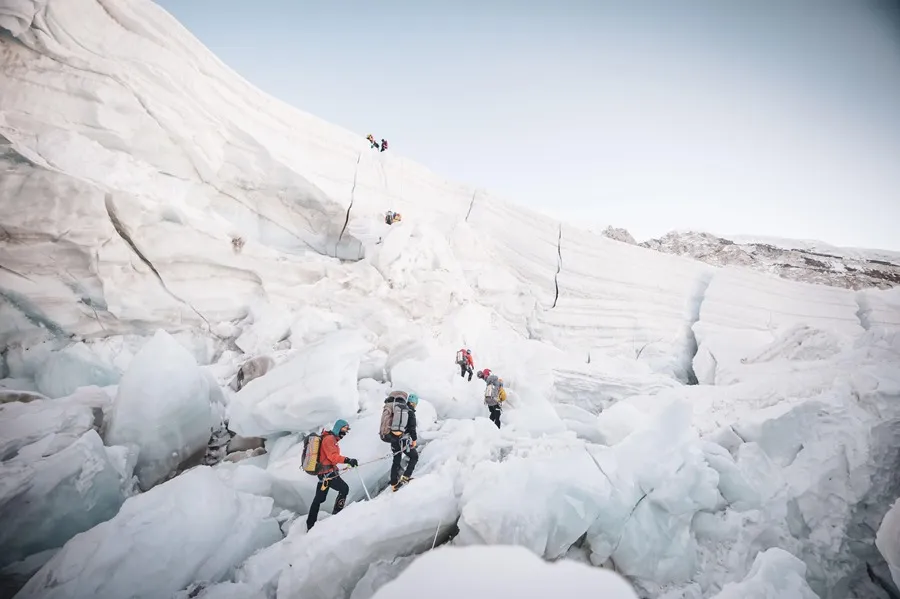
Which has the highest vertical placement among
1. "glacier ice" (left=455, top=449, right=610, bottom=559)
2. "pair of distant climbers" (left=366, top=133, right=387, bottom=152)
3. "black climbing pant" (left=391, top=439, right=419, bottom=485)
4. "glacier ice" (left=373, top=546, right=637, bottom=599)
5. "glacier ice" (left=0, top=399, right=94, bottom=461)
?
"pair of distant climbers" (left=366, top=133, right=387, bottom=152)

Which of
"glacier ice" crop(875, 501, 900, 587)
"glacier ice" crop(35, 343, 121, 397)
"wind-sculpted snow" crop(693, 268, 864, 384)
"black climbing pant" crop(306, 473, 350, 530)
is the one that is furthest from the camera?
"wind-sculpted snow" crop(693, 268, 864, 384)

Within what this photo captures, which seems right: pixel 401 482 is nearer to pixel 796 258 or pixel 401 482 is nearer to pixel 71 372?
pixel 71 372

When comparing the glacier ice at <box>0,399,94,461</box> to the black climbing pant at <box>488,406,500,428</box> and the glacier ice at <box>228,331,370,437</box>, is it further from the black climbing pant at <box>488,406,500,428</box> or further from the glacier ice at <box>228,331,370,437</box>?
the black climbing pant at <box>488,406,500,428</box>

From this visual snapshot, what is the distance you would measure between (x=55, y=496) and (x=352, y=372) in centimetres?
410

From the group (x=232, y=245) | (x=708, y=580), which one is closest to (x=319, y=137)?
(x=232, y=245)

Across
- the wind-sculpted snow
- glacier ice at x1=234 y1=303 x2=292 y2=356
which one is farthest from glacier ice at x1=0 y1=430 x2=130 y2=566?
the wind-sculpted snow

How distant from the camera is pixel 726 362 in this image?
36.3 feet

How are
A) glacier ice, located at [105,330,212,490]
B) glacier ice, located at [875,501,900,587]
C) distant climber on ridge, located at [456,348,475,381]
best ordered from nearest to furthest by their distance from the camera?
1. glacier ice, located at [875,501,900,587]
2. glacier ice, located at [105,330,212,490]
3. distant climber on ridge, located at [456,348,475,381]

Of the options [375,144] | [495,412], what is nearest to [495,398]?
[495,412]

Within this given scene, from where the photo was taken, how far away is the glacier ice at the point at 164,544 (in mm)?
3518

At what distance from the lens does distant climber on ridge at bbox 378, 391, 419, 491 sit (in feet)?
17.4

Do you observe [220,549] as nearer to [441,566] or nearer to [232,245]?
[441,566]

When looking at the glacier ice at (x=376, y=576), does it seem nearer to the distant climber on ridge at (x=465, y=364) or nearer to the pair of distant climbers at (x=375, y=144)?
the distant climber on ridge at (x=465, y=364)

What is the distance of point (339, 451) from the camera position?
4965mm
